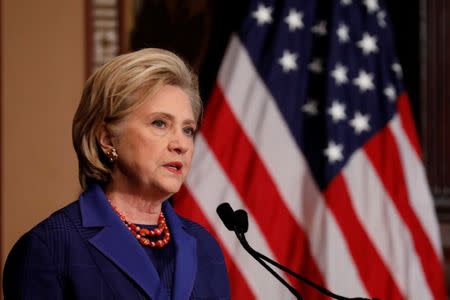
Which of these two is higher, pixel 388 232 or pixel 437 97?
pixel 437 97

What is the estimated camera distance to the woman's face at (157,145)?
53.9 inches

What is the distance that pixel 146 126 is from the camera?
4.51 feet

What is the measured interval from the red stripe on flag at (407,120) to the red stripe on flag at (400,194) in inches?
2.3

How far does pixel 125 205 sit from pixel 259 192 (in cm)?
117

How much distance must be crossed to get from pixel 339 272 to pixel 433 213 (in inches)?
13.8

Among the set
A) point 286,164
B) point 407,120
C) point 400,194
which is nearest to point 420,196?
point 400,194

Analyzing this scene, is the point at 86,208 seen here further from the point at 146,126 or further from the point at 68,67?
the point at 68,67

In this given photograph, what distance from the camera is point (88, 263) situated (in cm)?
132

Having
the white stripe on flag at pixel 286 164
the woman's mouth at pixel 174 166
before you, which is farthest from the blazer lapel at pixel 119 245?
the white stripe on flag at pixel 286 164

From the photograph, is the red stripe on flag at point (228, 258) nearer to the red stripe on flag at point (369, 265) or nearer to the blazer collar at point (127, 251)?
the red stripe on flag at point (369, 265)

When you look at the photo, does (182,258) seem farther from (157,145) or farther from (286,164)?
(286,164)

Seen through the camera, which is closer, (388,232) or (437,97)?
(388,232)

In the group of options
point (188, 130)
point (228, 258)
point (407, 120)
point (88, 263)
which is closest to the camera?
point (88, 263)

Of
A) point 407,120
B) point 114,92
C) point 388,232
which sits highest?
point 114,92
